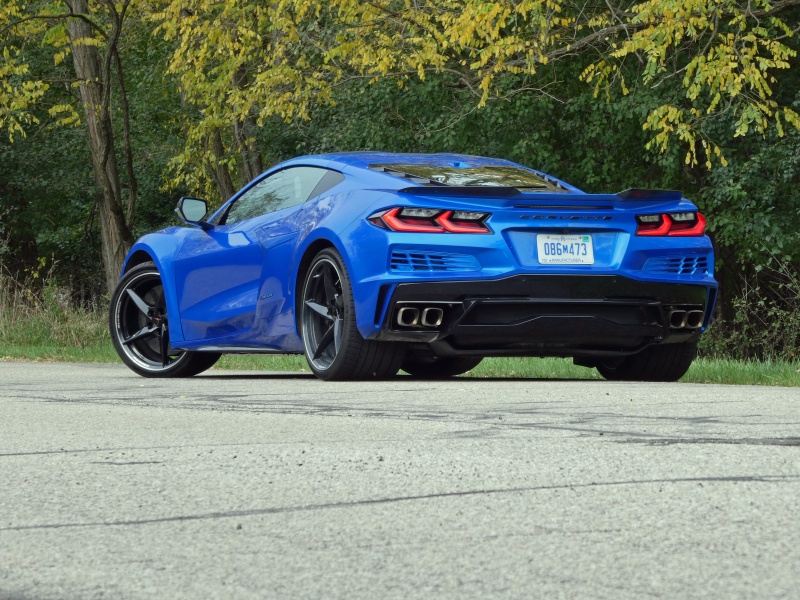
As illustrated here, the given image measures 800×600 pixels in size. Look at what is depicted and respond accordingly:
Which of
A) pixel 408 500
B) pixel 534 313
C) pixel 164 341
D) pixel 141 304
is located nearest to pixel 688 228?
pixel 534 313

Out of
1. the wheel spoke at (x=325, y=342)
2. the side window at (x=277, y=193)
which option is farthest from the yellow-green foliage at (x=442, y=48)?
the wheel spoke at (x=325, y=342)

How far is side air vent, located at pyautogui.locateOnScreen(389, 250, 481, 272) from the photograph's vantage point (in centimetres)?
820

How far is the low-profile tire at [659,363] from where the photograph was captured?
9.23 meters

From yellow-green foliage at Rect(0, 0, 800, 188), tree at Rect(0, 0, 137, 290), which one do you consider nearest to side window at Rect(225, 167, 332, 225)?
yellow-green foliage at Rect(0, 0, 800, 188)

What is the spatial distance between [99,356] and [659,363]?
7.29 meters

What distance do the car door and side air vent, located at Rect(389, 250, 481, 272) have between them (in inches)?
45.2

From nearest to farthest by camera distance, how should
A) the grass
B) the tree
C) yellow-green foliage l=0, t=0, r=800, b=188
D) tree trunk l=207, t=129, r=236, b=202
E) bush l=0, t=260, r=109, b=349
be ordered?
the grass → yellow-green foliage l=0, t=0, r=800, b=188 → bush l=0, t=260, r=109, b=349 → the tree → tree trunk l=207, t=129, r=236, b=202

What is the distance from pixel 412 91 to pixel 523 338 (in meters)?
15.2

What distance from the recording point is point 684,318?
877 cm

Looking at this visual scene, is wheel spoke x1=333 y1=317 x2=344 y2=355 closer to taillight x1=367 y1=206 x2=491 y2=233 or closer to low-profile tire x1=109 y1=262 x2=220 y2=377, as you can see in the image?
taillight x1=367 y1=206 x2=491 y2=233

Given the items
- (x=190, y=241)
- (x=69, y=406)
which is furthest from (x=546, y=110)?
(x=69, y=406)

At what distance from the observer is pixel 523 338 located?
27.5 ft

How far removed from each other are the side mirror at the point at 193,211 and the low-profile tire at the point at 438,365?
5.63 feet

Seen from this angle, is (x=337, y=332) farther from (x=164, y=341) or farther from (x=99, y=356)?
(x=99, y=356)
